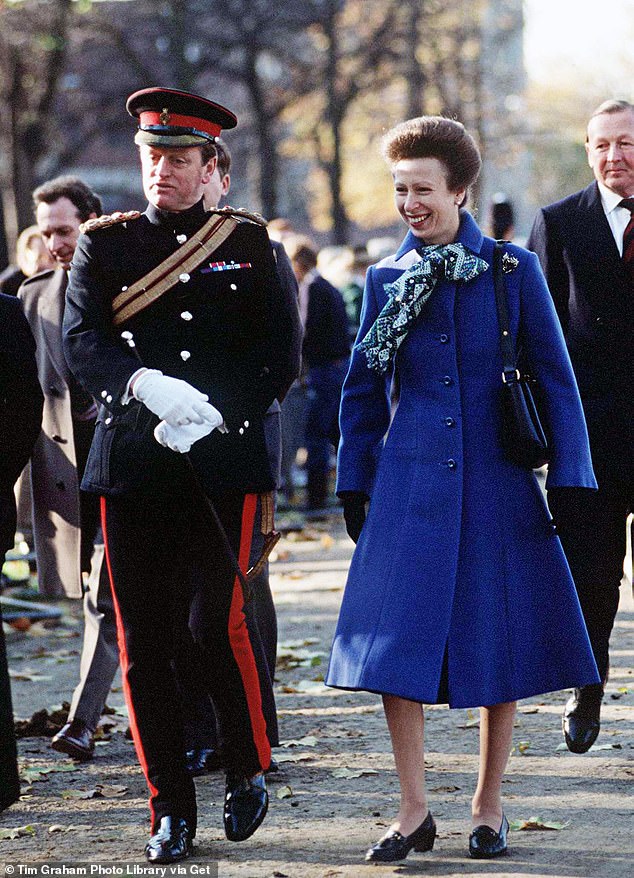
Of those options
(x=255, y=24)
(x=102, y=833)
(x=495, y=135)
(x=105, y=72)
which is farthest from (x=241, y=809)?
(x=495, y=135)

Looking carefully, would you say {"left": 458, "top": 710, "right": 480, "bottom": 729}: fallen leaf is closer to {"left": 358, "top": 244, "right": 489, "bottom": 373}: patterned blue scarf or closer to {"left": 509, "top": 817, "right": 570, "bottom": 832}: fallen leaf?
{"left": 509, "top": 817, "right": 570, "bottom": 832}: fallen leaf

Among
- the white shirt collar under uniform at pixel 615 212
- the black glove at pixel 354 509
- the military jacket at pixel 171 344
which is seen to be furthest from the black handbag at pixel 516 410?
the white shirt collar under uniform at pixel 615 212

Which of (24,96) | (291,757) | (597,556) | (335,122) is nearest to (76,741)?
(291,757)

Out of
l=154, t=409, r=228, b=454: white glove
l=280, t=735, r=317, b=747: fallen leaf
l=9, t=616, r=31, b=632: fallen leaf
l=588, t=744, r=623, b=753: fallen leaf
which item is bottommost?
l=9, t=616, r=31, b=632: fallen leaf

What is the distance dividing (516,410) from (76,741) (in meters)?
2.56

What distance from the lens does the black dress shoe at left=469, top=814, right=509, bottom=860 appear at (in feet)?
15.5

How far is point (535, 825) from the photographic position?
508 cm

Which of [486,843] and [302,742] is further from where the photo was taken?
[302,742]

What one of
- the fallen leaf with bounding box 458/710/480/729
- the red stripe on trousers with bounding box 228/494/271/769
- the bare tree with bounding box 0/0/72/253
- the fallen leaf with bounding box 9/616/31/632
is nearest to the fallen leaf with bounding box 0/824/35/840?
the red stripe on trousers with bounding box 228/494/271/769

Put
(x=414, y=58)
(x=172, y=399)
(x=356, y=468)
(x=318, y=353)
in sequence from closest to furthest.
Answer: (x=172, y=399) → (x=356, y=468) → (x=318, y=353) → (x=414, y=58)

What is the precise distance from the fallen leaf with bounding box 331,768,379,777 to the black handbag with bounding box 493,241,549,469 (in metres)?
1.62

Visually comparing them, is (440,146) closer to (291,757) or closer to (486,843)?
(486,843)

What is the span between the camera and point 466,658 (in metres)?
4.70

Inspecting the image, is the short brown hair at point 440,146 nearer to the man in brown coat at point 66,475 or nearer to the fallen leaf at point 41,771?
the man in brown coat at point 66,475
